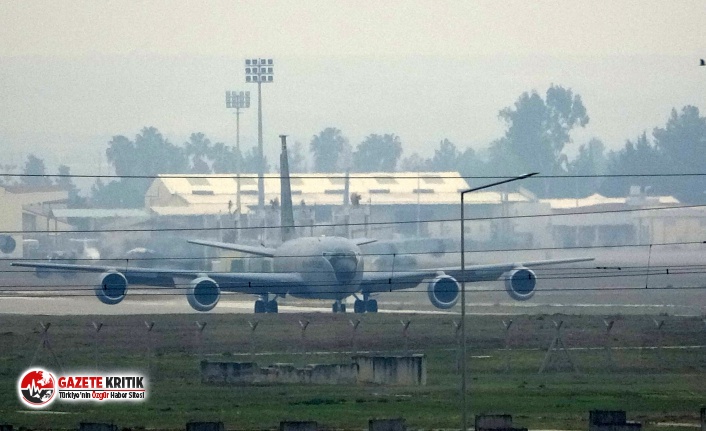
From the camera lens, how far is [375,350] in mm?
50531

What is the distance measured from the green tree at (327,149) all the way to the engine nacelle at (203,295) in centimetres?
9387

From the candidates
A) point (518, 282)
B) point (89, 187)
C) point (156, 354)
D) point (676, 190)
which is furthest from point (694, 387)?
point (89, 187)

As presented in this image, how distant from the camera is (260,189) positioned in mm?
109875

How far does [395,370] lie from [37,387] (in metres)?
10.7

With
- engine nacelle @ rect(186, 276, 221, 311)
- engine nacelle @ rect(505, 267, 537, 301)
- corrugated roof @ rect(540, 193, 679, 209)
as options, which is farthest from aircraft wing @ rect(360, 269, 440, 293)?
corrugated roof @ rect(540, 193, 679, 209)

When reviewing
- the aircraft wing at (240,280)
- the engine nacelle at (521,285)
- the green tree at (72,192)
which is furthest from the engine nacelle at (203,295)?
the green tree at (72,192)

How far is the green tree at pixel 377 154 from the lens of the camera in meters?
149

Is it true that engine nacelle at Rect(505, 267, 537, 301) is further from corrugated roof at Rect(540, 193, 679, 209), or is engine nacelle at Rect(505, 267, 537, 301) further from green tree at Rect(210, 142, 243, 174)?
green tree at Rect(210, 142, 243, 174)

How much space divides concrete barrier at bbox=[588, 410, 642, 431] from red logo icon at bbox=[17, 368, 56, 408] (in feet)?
54.2

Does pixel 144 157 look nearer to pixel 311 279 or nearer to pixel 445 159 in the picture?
pixel 445 159

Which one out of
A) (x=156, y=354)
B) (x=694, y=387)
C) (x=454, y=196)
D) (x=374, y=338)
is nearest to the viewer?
(x=694, y=387)

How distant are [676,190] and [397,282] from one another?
6234 centimetres

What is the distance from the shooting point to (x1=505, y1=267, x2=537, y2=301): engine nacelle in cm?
6606

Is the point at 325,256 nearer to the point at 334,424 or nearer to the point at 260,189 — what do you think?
the point at 334,424
